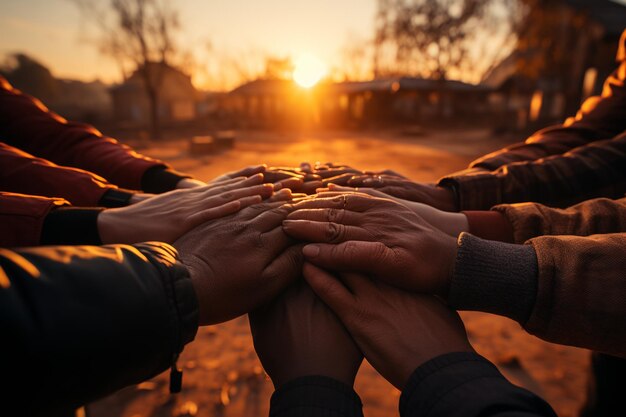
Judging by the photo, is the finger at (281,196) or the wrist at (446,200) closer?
the finger at (281,196)

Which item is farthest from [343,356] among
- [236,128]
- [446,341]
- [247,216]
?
[236,128]

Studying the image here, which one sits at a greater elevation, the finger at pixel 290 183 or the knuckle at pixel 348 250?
the finger at pixel 290 183

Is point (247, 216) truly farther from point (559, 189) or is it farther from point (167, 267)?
point (559, 189)

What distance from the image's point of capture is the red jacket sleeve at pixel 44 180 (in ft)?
4.64

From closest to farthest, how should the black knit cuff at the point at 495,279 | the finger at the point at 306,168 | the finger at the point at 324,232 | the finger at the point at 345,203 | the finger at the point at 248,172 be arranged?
the black knit cuff at the point at 495,279, the finger at the point at 324,232, the finger at the point at 345,203, the finger at the point at 248,172, the finger at the point at 306,168

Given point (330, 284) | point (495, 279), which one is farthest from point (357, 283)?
point (495, 279)

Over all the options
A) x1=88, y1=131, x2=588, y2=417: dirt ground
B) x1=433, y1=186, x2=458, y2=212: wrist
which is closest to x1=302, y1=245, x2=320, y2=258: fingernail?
x1=433, y1=186, x2=458, y2=212: wrist

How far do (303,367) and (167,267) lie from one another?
0.51 metres

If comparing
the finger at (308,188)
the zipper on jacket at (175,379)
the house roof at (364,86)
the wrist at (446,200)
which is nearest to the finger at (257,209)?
the finger at (308,188)

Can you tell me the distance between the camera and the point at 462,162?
11.3 metres

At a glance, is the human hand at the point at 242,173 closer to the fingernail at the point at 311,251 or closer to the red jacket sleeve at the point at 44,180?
the red jacket sleeve at the point at 44,180

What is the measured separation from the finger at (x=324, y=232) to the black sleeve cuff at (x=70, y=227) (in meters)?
0.68

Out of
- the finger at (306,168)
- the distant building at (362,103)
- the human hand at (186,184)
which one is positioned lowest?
the human hand at (186,184)

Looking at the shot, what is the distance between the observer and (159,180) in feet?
6.36
